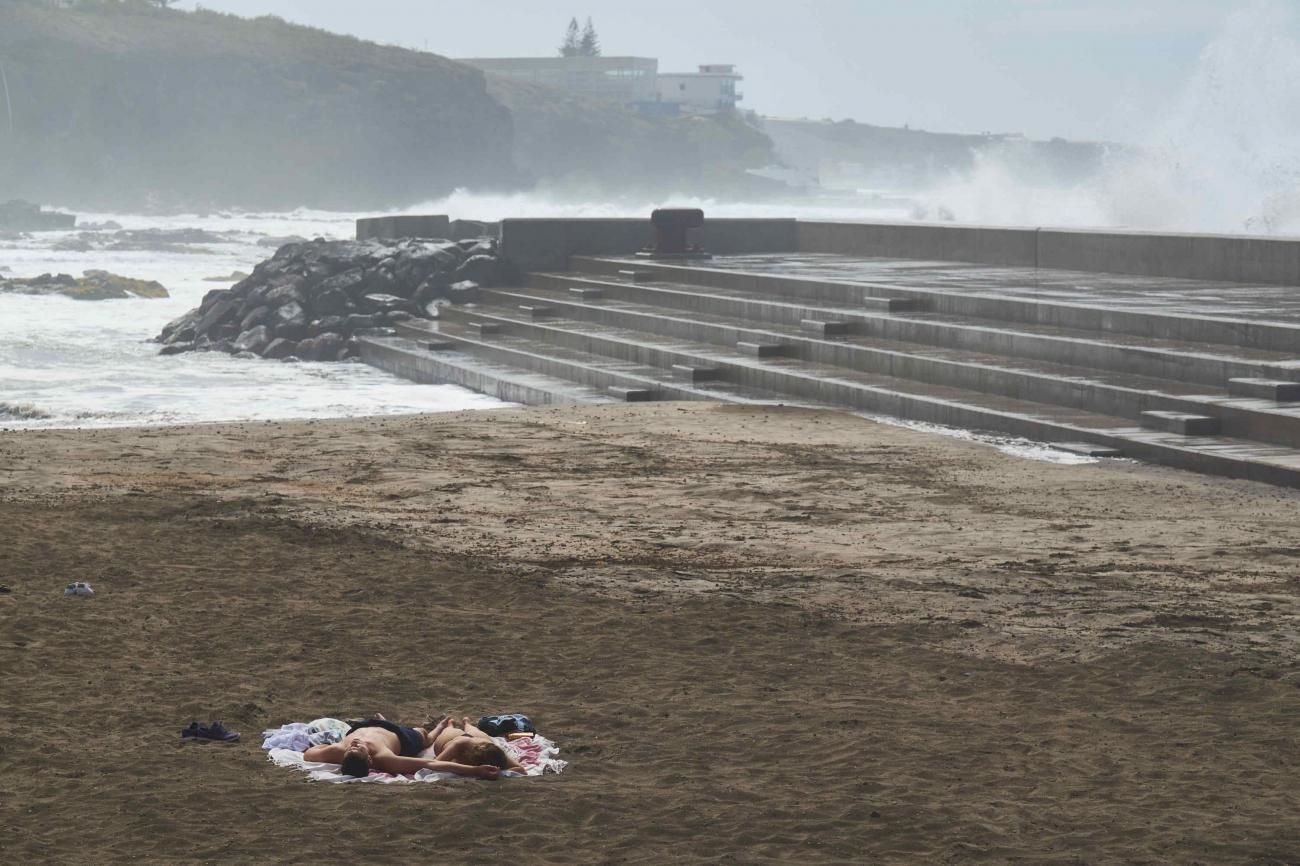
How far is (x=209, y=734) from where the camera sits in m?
5.40

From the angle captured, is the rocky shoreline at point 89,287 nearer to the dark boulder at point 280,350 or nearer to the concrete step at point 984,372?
the dark boulder at point 280,350

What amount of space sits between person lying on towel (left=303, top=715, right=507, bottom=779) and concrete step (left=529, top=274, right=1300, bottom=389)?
26.4 feet

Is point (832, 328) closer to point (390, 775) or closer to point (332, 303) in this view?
point (332, 303)

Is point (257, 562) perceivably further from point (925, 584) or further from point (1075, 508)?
point (1075, 508)

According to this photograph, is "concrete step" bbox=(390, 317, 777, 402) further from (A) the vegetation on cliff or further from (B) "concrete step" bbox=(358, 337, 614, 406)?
(A) the vegetation on cliff

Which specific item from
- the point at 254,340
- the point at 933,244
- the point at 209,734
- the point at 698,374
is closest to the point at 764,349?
the point at 698,374

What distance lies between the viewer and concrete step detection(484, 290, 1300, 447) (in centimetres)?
1115

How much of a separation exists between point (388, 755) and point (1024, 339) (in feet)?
32.6

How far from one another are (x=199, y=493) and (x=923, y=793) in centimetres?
599

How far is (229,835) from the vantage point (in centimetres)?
452

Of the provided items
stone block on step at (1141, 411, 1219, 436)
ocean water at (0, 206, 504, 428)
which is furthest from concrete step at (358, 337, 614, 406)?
stone block on step at (1141, 411, 1219, 436)

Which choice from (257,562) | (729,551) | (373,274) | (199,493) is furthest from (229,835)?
(373,274)

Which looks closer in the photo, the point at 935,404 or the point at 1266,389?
the point at 1266,389

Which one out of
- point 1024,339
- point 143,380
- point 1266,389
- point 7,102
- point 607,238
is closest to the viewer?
point 1266,389
